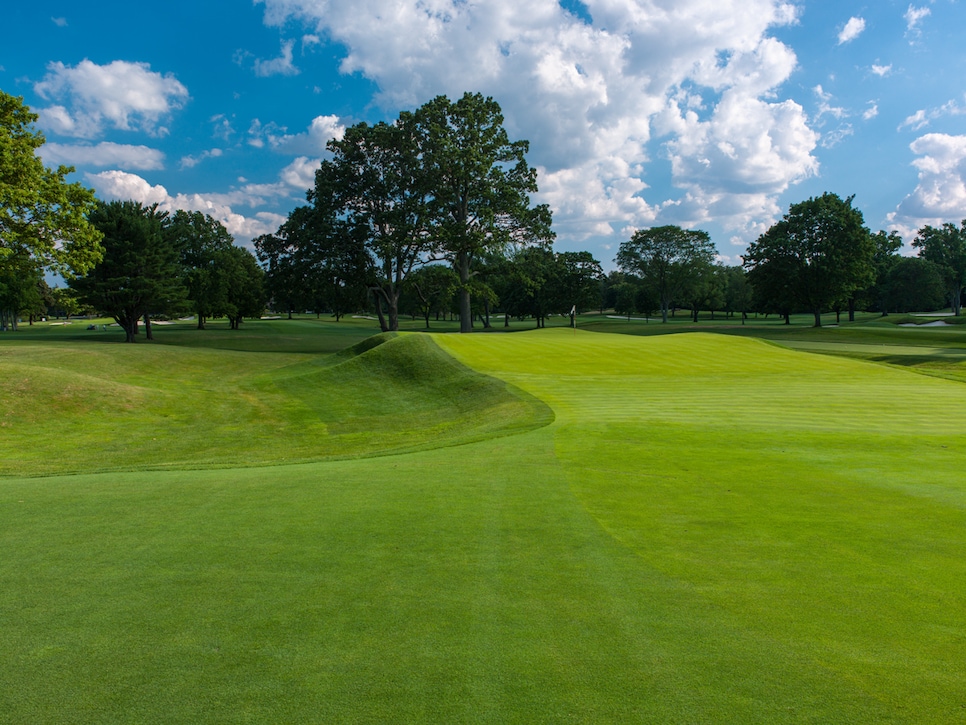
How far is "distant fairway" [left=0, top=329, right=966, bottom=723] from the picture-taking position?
3.05m

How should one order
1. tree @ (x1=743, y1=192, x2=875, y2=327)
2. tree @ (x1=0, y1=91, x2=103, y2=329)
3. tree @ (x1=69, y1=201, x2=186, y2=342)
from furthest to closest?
tree @ (x1=743, y1=192, x2=875, y2=327) < tree @ (x1=69, y1=201, x2=186, y2=342) < tree @ (x1=0, y1=91, x2=103, y2=329)

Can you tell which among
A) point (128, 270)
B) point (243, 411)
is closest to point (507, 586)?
point (243, 411)

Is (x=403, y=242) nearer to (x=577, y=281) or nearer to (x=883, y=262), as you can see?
(x=577, y=281)

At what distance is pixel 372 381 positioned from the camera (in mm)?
25359

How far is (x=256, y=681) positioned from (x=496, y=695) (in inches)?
53.1

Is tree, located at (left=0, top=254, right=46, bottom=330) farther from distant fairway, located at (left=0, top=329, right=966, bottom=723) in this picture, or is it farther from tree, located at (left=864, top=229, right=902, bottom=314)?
tree, located at (left=864, top=229, right=902, bottom=314)

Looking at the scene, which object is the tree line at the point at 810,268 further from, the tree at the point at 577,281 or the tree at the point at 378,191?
the tree at the point at 378,191

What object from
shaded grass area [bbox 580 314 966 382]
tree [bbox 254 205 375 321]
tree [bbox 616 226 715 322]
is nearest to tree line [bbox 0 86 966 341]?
tree [bbox 254 205 375 321]

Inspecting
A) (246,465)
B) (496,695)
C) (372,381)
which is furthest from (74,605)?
(372,381)

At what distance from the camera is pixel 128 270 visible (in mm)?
47719

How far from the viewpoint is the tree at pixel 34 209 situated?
989 inches

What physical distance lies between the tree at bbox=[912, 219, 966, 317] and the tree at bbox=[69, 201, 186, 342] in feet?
326

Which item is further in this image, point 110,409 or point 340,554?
point 110,409

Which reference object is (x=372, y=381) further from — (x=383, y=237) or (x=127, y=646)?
(x=383, y=237)
